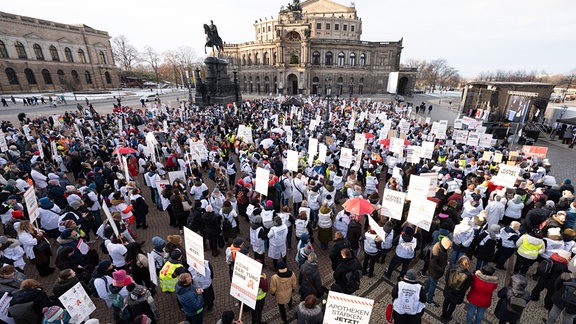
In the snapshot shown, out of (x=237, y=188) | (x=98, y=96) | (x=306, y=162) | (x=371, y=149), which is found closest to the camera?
(x=237, y=188)

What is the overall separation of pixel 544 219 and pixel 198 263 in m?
9.00

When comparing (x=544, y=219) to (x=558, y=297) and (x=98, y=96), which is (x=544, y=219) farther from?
(x=98, y=96)

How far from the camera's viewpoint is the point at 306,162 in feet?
42.8

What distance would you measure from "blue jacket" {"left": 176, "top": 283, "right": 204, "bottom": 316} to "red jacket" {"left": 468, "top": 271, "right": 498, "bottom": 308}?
17.5ft

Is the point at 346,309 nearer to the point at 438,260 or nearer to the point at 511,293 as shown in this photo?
the point at 438,260

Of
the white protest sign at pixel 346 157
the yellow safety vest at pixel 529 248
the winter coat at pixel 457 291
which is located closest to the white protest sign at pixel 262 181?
the white protest sign at pixel 346 157

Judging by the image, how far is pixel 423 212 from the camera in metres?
6.72

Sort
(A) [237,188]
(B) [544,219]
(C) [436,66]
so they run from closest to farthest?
(B) [544,219], (A) [237,188], (C) [436,66]

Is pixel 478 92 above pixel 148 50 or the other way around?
the other way around

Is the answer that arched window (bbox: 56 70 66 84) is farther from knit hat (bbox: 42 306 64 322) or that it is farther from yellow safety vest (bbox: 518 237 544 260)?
yellow safety vest (bbox: 518 237 544 260)

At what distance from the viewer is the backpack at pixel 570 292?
488cm

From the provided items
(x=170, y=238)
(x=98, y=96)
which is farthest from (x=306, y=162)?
(x=98, y=96)

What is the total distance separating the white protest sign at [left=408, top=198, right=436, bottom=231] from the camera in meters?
6.56

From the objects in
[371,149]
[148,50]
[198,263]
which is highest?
[148,50]
